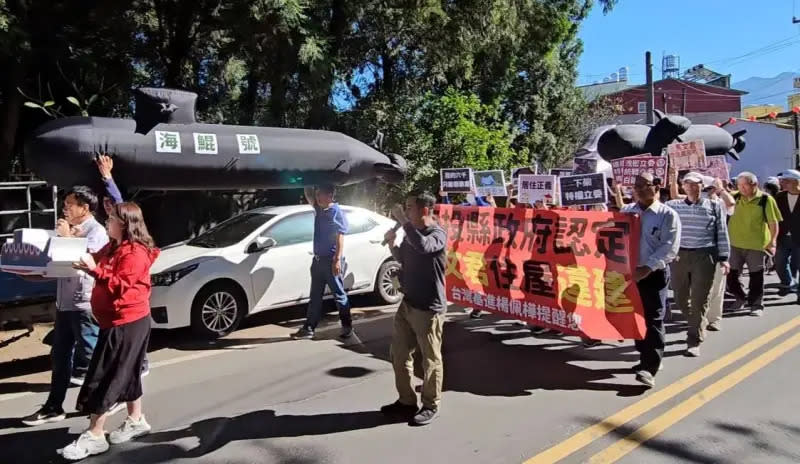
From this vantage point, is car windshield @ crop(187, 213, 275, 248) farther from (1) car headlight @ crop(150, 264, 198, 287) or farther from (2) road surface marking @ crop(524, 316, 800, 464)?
(2) road surface marking @ crop(524, 316, 800, 464)

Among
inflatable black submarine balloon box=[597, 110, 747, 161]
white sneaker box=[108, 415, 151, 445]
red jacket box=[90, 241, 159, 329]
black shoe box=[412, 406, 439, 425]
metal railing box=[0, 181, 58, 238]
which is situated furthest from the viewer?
inflatable black submarine balloon box=[597, 110, 747, 161]

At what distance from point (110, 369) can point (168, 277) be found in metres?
2.94

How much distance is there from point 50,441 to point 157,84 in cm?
1080

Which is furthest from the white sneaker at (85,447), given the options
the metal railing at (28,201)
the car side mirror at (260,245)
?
the car side mirror at (260,245)

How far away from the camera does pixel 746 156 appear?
116 feet

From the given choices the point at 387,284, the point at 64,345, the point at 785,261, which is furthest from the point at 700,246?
the point at 64,345

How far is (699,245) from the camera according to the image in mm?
6293

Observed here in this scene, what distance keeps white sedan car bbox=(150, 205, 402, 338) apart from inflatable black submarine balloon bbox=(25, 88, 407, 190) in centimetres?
83

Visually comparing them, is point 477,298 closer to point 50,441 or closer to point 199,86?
point 50,441

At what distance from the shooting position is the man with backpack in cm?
810

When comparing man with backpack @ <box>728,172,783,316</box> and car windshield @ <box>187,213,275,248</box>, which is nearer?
car windshield @ <box>187,213,275,248</box>

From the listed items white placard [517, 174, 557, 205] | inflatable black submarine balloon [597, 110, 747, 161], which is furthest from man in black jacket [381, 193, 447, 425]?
inflatable black submarine balloon [597, 110, 747, 161]

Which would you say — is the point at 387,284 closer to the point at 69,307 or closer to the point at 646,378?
the point at 646,378

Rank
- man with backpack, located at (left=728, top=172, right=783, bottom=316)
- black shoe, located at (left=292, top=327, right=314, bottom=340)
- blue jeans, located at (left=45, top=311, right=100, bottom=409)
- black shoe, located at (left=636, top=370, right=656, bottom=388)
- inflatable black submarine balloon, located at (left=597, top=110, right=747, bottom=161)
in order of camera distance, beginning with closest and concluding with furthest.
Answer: blue jeans, located at (left=45, top=311, right=100, bottom=409) < black shoe, located at (left=636, top=370, right=656, bottom=388) < black shoe, located at (left=292, top=327, right=314, bottom=340) < man with backpack, located at (left=728, top=172, right=783, bottom=316) < inflatable black submarine balloon, located at (left=597, top=110, right=747, bottom=161)
